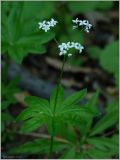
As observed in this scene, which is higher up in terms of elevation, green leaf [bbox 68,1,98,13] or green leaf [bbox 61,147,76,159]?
green leaf [bbox 68,1,98,13]

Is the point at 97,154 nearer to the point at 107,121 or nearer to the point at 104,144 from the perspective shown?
the point at 104,144

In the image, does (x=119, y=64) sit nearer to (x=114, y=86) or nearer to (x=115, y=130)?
(x=114, y=86)

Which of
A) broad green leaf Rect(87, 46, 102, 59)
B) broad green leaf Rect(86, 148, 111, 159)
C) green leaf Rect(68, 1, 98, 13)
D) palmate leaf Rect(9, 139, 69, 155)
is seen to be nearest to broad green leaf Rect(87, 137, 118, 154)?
broad green leaf Rect(86, 148, 111, 159)

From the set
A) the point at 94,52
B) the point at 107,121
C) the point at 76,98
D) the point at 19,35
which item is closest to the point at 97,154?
the point at 107,121

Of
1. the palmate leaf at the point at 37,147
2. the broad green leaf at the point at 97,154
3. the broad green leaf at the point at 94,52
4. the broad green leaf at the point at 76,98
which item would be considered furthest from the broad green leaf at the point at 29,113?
the broad green leaf at the point at 94,52

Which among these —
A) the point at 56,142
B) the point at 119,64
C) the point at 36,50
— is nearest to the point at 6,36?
the point at 36,50

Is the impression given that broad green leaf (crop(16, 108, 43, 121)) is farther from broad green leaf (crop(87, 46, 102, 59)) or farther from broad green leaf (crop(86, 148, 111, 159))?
broad green leaf (crop(87, 46, 102, 59))

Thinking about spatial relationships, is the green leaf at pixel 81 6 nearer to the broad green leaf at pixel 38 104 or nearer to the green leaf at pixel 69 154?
the green leaf at pixel 69 154

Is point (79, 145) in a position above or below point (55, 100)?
below

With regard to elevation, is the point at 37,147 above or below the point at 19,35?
below

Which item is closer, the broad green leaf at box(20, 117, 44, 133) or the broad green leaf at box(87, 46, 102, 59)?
the broad green leaf at box(20, 117, 44, 133)

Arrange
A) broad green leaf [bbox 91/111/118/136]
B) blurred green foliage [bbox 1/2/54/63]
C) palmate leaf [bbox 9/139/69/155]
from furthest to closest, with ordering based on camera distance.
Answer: broad green leaf [bbox 91/111/118/136], blurred green foliage [bbox 1/2/54/63], palmate leaf [bbox 9/139/69/155]
